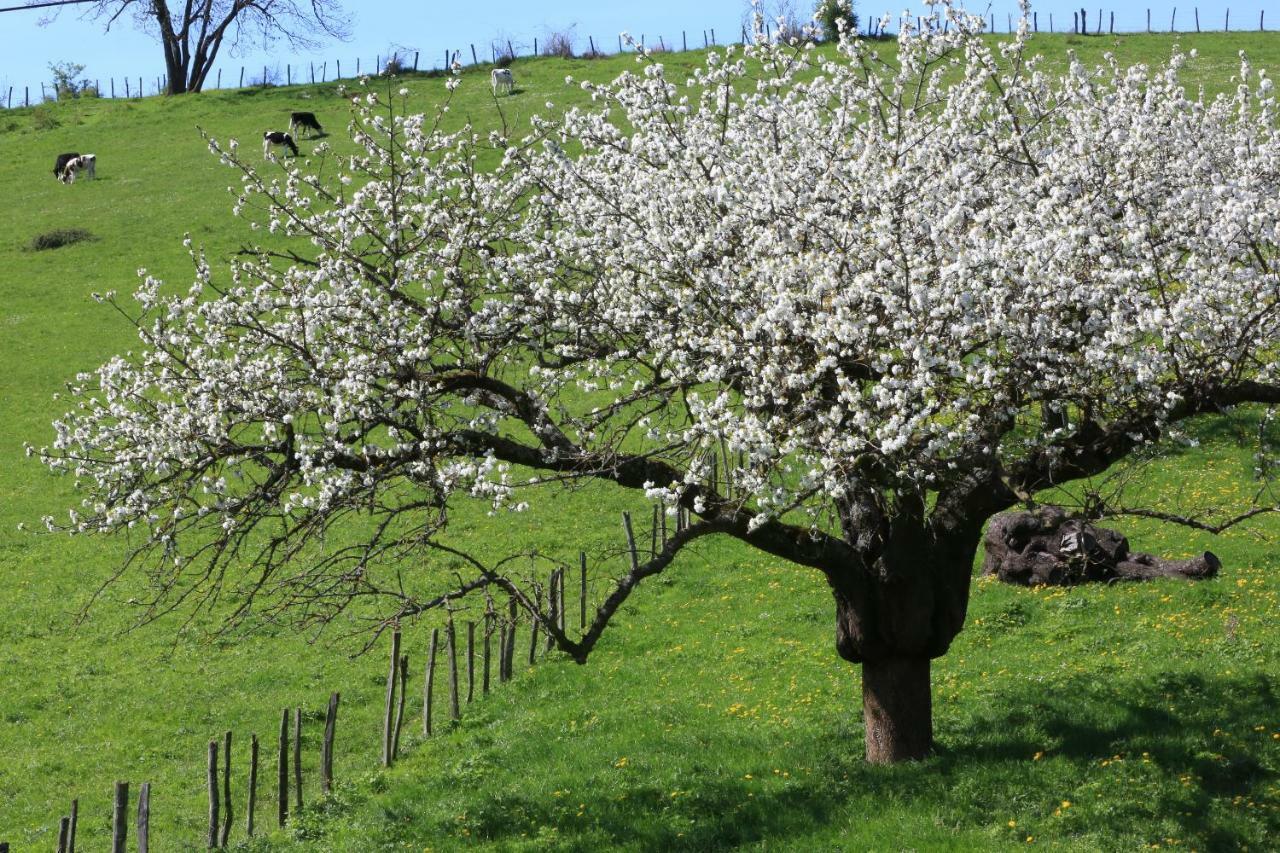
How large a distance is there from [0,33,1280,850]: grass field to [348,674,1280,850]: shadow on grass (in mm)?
42

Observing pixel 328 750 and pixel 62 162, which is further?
pixel 62 162

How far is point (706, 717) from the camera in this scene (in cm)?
2166

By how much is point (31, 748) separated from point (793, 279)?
18.2 meters

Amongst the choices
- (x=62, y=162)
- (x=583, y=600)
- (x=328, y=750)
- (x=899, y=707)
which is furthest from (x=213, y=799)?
(x=62, y=162)

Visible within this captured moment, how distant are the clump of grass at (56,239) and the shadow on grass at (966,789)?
159 feet

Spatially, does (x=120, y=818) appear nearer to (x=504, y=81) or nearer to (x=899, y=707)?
(x=899, y=707)

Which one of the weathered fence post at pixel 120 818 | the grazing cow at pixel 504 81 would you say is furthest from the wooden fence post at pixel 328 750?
the grazing cow at pixel 504 81

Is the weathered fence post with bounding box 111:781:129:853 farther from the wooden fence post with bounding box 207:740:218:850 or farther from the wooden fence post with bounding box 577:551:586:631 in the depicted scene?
the wooden fence post with bounding box 577:551:586:631

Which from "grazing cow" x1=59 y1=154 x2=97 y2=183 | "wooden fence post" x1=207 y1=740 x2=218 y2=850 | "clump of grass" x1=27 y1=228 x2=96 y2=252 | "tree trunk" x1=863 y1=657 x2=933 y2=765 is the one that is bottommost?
"wooden fence post" x1=207 y1=740 x2=218 y2=850

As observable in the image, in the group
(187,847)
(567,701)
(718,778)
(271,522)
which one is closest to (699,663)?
(567,701)

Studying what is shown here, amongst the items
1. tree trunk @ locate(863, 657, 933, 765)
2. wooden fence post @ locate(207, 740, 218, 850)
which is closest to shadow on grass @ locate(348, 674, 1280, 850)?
tree trunk @ locate(863, 657, 933, 765)

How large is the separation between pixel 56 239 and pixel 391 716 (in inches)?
1840

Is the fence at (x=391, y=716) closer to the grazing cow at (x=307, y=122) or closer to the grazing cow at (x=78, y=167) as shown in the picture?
the grazing cow at (x=307, y=122)

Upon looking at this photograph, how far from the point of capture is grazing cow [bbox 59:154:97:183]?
7000cm
